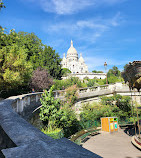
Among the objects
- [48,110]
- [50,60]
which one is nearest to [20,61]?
[48,110]

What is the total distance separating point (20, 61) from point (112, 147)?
11.7 m

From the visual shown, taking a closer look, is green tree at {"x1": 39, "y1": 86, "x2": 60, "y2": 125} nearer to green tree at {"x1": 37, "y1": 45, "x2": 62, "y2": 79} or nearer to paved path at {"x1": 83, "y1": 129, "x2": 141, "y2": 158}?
paved path at {"x1": 83, "y1": 129, "x2": 141, "y2": 158}

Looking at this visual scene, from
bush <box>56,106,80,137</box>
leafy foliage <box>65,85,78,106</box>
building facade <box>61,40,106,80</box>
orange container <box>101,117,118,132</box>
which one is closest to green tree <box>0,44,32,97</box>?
bush <box>56,106,80,137</box>

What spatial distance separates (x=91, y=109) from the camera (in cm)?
1812

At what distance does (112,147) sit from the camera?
8.88 metres

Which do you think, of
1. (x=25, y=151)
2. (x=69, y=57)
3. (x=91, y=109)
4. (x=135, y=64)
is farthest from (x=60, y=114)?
(x=69, y=57)

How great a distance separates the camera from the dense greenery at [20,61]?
45.9 feet

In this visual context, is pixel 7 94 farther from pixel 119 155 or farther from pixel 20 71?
pixel 119 155

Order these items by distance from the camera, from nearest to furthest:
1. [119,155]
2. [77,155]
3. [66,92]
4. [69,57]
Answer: [77,155]
[119,155]
[66,92]
[69,57]

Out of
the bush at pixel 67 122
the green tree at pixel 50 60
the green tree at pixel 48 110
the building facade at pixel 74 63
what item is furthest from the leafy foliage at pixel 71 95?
the building facade at pixel 74 63

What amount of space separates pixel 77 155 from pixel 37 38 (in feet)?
124

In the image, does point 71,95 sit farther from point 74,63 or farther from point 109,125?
point 74,63

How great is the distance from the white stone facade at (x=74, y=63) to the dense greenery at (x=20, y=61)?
80015mm

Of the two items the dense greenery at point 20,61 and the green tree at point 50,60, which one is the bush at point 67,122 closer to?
the dense greenery at point 20,61
